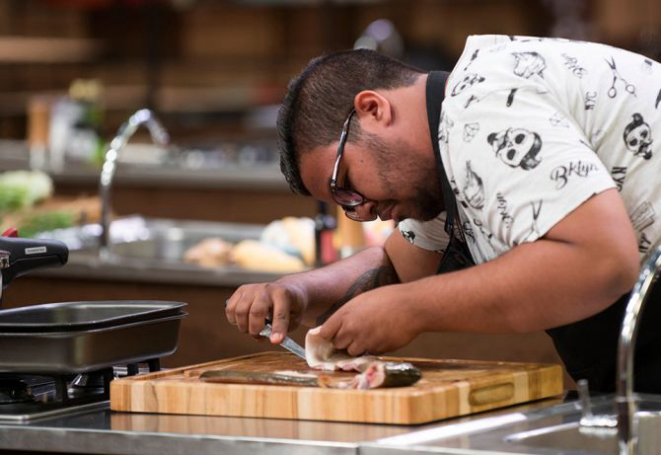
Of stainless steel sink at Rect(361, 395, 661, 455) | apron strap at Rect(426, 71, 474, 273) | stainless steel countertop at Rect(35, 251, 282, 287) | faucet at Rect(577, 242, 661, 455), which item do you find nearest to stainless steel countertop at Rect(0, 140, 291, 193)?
stainless steel countertop at Rect(35, 251, 282, 287)

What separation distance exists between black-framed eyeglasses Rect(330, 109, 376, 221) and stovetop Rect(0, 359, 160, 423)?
1.49 ft

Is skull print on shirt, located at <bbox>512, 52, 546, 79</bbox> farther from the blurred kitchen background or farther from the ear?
the blurred kitchen background

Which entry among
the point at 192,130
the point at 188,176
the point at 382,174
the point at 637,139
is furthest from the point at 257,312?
the point at 192,130

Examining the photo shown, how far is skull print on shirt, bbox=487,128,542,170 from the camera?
197cm

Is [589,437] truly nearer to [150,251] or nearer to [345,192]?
[345,192]

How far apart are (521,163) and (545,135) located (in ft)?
0.18

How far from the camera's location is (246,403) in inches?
81.9

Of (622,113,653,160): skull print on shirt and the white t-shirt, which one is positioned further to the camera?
(622,113,653,160): skull print on shirt

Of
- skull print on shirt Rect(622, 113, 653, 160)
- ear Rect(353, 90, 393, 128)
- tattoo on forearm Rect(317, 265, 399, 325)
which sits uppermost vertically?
ear Rect(353, 90, 393, 128)

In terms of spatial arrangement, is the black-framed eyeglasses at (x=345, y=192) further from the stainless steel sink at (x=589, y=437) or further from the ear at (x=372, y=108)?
the stainless steel sink at (x=589, y=437)

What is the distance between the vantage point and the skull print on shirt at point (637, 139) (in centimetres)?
212

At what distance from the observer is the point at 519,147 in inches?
77.9

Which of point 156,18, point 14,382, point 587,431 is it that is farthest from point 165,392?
point 156,18

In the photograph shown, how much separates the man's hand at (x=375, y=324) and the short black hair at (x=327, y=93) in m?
0.29
